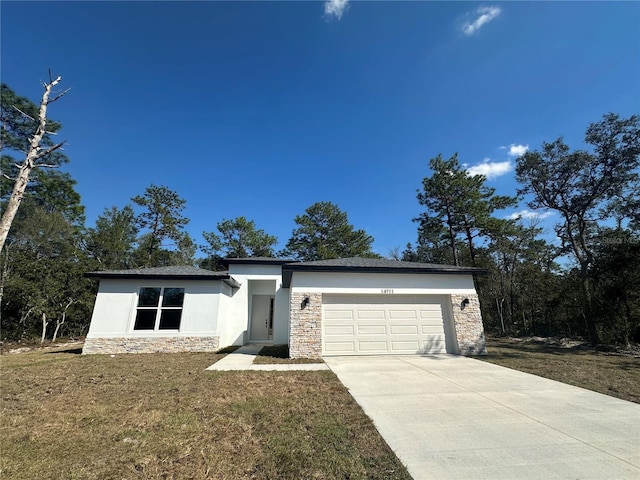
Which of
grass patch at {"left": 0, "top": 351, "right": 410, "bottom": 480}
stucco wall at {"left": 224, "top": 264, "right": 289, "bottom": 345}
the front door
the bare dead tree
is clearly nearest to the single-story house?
stucco wall at {"left": 224, "top": 264, "right": 289, "bottom": 345}

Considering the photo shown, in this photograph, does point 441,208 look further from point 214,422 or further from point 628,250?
point 214,422

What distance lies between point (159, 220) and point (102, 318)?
1661 centimetres

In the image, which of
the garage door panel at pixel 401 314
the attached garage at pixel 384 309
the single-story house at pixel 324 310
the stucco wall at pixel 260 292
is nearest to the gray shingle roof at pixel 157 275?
the single-story house at pixel 324 310

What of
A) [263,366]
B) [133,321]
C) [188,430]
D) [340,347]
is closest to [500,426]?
[188,430]

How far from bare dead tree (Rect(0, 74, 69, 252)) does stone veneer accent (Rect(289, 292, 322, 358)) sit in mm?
9670

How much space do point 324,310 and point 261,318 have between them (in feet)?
20.6

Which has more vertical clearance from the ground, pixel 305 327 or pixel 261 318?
pixel 261 318

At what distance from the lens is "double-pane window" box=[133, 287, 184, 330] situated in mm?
11180

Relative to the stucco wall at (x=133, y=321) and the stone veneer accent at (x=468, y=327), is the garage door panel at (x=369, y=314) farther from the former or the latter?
the stucco wall at (x=133, y=321)

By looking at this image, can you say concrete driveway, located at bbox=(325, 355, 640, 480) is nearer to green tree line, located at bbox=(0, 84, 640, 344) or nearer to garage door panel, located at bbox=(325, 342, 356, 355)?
garage door panel, located at bbox=(325, 342, 356, 355)

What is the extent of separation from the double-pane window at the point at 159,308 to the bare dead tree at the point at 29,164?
15.0ft

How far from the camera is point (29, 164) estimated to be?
32.6 ft

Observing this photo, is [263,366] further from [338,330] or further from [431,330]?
[431,330]

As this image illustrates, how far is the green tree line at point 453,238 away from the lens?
13.8 meters
